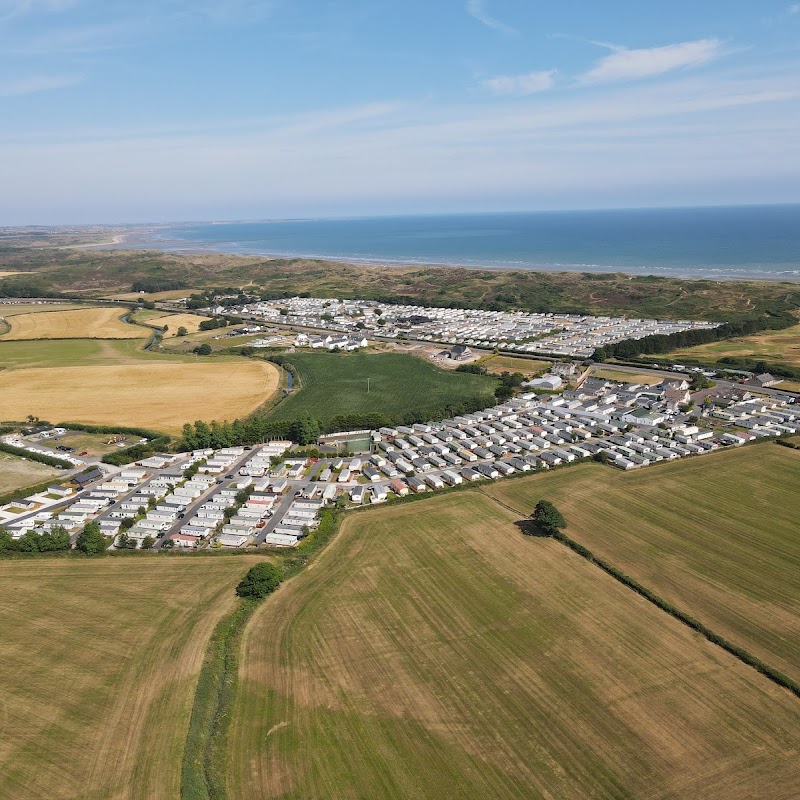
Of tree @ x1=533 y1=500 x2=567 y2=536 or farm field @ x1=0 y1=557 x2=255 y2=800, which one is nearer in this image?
farm field @ x1=0 y1=557 x2=255 y2=800

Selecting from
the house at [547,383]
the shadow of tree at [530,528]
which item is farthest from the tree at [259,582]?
the house at [547,383]

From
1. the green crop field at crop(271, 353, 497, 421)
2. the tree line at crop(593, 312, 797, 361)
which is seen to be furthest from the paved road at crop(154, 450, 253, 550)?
the tree line at crop(593, 312, 797, 361)

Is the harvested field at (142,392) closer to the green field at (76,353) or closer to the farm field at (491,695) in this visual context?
the green field at (76,353)

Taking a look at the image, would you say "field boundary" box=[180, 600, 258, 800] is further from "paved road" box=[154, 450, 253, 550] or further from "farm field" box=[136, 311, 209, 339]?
"farm field" box=[136, 311, 209, 339]

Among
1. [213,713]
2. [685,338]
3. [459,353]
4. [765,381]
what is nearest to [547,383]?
[459,353]

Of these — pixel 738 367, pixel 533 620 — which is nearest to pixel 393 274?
pixel 738 367

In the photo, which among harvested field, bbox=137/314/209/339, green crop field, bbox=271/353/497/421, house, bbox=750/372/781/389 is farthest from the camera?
harvested field, bbox=137/314/209/339
